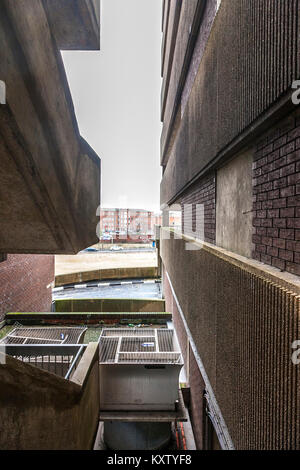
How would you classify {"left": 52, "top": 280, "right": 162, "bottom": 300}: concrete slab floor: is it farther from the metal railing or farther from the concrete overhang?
the concrete overhang

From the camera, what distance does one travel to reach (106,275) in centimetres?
2084

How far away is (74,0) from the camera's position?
2248mm

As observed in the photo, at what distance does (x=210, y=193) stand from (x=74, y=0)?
2686 millimetres

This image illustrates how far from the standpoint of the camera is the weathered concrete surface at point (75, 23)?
2287mm

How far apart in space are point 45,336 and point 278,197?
6509 mm

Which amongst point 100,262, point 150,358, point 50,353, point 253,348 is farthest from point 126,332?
point 100,262

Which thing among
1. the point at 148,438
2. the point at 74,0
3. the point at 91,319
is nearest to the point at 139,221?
the point at 91,319

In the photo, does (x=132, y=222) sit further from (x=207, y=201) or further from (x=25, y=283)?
(x=207, y=201)

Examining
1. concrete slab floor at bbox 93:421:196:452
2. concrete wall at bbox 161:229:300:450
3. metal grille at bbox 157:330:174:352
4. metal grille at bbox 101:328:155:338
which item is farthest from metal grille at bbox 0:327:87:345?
concrete wall at bbox 161:229:300:450

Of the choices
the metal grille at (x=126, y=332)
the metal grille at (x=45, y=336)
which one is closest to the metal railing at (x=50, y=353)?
the metal grille at (x=45, y=336)

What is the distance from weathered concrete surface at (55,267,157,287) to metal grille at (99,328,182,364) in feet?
42.8

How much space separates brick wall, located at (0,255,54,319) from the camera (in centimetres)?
898

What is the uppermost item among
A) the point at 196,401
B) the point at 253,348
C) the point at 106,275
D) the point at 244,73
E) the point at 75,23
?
the point at 75,23

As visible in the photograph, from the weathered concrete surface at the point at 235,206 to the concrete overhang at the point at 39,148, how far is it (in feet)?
5.36
